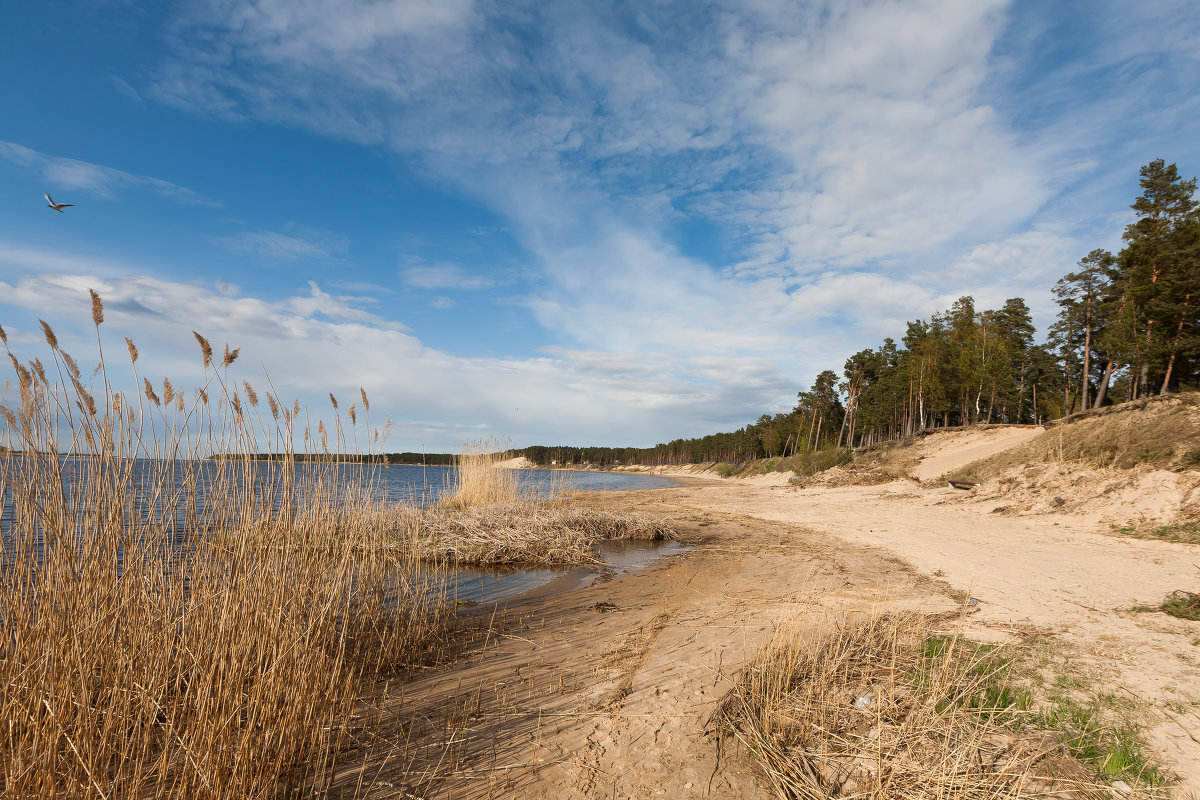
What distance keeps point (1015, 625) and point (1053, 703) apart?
2.10m

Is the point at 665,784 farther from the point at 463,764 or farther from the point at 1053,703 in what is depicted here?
the point at 1053,703

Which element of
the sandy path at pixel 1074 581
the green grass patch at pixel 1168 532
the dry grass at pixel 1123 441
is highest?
the dry grass at pixel 1123 441

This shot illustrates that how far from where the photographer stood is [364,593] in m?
5.05

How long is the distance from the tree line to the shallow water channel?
27.3 m

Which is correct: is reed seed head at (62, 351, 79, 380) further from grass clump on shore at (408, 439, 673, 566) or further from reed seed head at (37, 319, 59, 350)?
grass clump on shore at (408, 439, 673, 566)

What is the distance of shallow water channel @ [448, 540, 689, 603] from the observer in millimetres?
8016

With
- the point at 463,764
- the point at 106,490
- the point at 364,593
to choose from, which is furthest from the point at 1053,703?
the point at 106,490

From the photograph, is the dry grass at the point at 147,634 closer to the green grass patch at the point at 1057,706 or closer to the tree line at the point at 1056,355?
the green grass patch at the point at 1057,706

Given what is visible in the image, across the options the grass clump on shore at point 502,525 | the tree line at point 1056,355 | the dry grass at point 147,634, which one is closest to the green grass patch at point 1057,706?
the dry grass at point 147,634

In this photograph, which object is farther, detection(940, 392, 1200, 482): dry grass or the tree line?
the tree line

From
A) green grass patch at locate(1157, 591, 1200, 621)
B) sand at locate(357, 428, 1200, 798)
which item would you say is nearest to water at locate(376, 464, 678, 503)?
sand at locate(357, 428, 1200, 798)

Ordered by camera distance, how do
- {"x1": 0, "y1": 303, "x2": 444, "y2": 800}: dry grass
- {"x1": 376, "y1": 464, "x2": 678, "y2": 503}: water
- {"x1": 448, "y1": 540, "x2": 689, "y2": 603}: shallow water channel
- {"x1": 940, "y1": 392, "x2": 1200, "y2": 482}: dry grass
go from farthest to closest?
1. {"x1": 940, "y1": 392, "x2": 1200, "y2": 482}: dry grass
2. {"x1": 376, "y1": 464, "x2": 678, "y2": 503}: water
3. {"x1": 448, "y1": 540, "x2": 689, "y2": 603}: shallow water channel
4. {"x1": 0, "y1": 303, "x2": 444, "y2": 800}: dry grass

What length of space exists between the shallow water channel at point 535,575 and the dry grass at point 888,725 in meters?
4.85

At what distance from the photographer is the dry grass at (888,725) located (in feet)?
8.80
